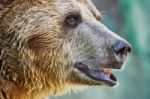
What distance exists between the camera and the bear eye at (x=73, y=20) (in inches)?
275

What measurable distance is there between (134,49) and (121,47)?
464 cm

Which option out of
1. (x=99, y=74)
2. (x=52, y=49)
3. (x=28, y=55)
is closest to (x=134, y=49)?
(x=99, y=74)

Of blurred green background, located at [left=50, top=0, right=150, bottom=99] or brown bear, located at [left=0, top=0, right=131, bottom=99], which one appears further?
blurred green background, located at [left=50, top=0, right=150, bottom=99]

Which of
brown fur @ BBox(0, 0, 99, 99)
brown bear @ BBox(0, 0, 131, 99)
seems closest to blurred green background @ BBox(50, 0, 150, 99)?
brown bear @ BBox(0, 0, 131, 99)

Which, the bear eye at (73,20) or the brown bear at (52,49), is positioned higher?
the bear eye at (73,20)

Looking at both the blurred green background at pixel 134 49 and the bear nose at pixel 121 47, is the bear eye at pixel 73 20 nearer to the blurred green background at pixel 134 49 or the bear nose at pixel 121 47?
the bear nose at pixel 121 47

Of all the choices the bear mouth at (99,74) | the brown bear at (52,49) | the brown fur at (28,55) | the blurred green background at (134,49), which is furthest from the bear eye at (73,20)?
the blurred green background at (134,49)

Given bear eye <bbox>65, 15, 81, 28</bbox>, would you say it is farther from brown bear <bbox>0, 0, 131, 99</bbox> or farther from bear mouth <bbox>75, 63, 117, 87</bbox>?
bear mouth <bbox>75, 63, 117, 87</bbox>

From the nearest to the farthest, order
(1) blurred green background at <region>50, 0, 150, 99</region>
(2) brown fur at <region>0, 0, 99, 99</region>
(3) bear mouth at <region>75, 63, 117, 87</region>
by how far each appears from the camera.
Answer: (2) brown fur at <region>0, 0, 99, 99</region>, (3) bear mouth at <region>75, 63, 117, 87</region>, (1) blurred green background at <region>50, 0, 150, 99</region>

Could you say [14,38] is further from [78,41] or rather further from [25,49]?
[78,41]

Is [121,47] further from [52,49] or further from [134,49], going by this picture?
[134,49]

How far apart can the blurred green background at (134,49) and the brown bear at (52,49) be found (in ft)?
13.8

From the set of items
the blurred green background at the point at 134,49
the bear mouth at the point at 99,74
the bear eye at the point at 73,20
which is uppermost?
the bear eye at the point at 73,20

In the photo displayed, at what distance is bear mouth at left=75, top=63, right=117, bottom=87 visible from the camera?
6.94 metres
